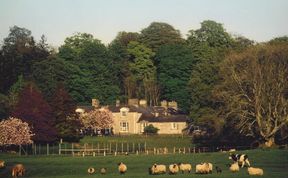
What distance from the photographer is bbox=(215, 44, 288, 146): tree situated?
298 feet

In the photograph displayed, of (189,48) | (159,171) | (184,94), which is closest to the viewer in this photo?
(159,171)

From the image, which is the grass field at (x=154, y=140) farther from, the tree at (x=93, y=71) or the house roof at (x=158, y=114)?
the tree at (x=93, y=71)

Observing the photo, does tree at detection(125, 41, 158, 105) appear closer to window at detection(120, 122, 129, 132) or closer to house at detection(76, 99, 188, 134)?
house at detection(76, 99, 188, 134)

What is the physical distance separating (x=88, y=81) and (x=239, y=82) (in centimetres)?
Answer: 5944

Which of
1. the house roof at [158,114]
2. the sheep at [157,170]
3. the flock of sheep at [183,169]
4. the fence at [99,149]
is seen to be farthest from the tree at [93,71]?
the sheep at [157,170]

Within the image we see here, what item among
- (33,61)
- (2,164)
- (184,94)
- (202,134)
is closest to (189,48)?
(184,94)

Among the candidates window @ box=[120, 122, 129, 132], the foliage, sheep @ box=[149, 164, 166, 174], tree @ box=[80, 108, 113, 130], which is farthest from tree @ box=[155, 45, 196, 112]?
sheep @ box=[149, 164, 166, 174]

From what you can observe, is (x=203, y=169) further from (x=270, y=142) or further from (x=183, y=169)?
(x=270, y=142)

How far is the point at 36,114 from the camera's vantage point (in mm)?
103750

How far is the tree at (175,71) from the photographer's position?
150 metres

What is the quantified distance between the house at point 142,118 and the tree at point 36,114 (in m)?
28.5

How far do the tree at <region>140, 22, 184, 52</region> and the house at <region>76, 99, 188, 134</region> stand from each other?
38.3 m

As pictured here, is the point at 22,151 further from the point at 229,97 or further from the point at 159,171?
the point at 159,171

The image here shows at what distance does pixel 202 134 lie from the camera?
370 ft
